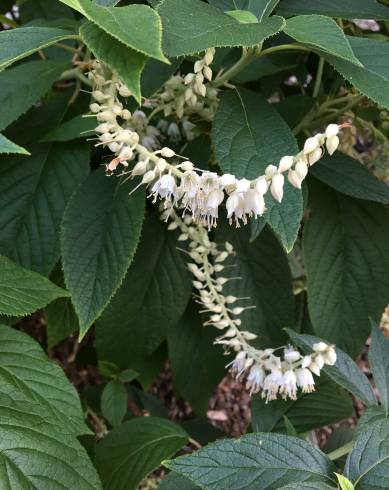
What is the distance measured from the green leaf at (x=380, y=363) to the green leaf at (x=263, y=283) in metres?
0.25

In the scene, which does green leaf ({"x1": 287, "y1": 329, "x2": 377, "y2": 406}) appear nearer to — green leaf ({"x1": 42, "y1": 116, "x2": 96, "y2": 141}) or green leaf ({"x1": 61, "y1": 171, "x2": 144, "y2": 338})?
green leaf ({"x1": 61, "y1": 171, "x2": 144, "y2": 338})

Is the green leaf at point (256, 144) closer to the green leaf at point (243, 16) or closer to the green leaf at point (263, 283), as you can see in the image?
the green leaf at point (243, 16)

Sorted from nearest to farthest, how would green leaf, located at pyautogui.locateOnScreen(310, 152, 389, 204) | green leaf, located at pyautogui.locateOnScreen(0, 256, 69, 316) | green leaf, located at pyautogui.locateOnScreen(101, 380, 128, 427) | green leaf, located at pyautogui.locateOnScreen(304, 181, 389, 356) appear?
green leaf, located at pyautogui.locateOnScreen(0, 256, 69, 316)
green leaf, located at pyautogui.locateOnScreen(310, 152, 389, 204)
green leaf, located at pyautogui.locateOnScreen(304, 181, 389, 356)
green leaf, located at pyautogui.locateOnScreen(101, 380, 128, 427)

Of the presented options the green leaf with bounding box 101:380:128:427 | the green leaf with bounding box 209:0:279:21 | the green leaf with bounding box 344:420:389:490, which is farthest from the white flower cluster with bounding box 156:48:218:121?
the green leaf with bounding box 101:380:128:427

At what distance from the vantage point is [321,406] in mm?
1218

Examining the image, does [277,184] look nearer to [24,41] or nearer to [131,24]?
[131,24]

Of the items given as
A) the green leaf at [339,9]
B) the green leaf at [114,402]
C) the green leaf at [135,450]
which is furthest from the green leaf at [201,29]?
the green leaf at [114,402]

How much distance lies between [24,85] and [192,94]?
318 millimetres

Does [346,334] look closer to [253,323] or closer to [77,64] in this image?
[253,323]

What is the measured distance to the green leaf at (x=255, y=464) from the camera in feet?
2.51

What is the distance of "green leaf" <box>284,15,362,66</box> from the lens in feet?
2.35

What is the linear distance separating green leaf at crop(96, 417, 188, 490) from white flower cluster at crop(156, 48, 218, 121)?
24.3 inches

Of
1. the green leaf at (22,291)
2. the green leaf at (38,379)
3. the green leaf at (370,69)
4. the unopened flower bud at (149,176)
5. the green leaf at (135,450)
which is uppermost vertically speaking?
the green leaf at (370,69)

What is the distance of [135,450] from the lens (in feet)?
3.89
